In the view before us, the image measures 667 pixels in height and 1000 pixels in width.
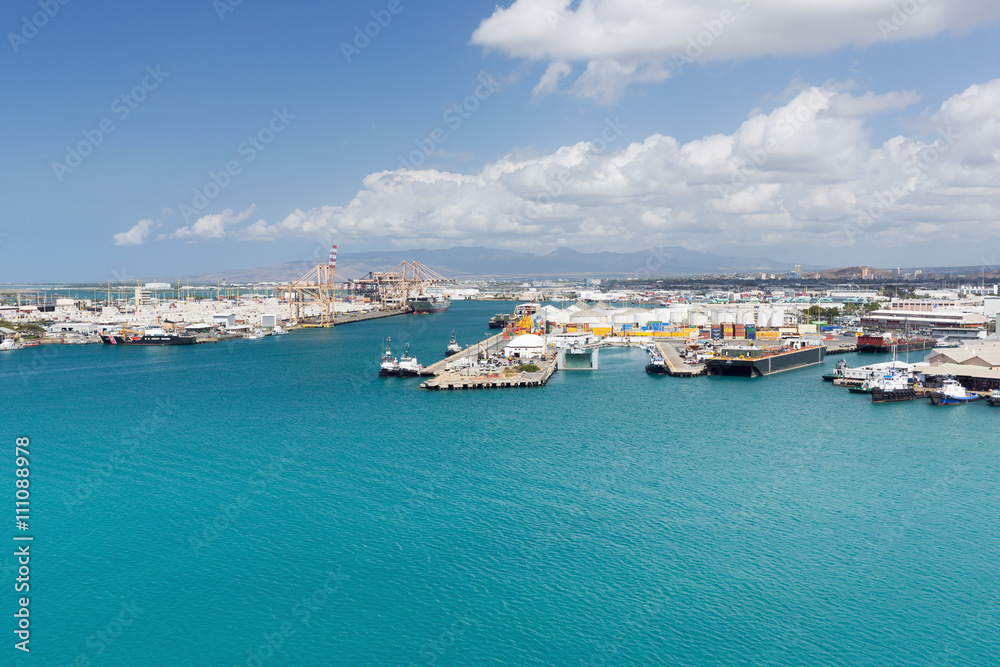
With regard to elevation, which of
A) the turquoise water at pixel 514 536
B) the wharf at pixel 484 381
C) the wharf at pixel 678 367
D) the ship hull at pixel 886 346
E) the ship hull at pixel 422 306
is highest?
the ship hull at pixel 422 306

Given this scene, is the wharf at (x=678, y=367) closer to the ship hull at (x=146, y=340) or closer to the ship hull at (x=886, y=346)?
the ship hull at (x=886, y=346)

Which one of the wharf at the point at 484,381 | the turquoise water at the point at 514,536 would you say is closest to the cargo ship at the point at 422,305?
the wharf at the point at 484,381

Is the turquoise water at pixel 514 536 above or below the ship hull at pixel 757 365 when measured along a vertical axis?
below

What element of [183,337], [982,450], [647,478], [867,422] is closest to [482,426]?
[647,478]

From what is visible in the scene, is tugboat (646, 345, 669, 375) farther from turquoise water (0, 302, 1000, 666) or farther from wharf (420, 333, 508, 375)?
wharf (420, 333, 508, 375)

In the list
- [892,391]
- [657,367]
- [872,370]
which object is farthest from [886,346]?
[892,391]

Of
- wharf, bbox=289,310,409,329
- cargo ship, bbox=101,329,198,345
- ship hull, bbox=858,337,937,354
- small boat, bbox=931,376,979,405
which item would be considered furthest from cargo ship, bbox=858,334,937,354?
wharf, bbox=289,310,409,329
